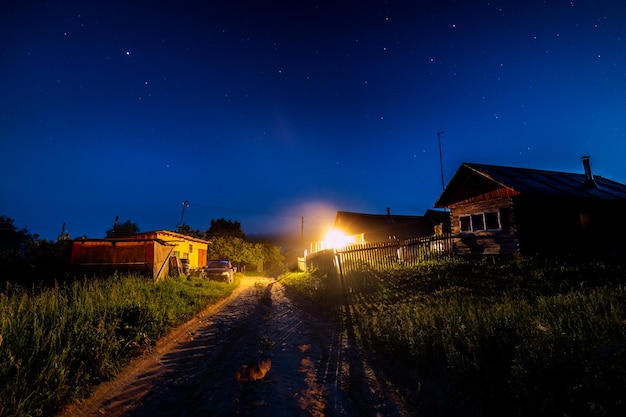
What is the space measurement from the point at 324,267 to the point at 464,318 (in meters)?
12.2

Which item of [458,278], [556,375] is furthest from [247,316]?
[556,375]

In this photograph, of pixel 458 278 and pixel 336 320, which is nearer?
pixel 336 320

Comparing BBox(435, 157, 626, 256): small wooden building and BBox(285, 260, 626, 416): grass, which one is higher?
BBox(435, 157, 626, 256): small wooden building

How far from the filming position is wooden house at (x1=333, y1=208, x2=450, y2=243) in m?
30.7

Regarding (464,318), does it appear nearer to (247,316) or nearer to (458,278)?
(458,278)

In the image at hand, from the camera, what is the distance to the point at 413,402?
3871 millimetres

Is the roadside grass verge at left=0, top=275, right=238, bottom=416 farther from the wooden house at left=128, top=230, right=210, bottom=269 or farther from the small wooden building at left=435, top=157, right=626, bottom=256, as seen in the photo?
the wooden house at left=128, top=230, right=210, bottom=269

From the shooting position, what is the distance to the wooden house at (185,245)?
2588 centimetres

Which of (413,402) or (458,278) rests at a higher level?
(458,278)

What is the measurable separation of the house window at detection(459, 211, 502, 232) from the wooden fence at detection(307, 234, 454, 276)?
306 cm

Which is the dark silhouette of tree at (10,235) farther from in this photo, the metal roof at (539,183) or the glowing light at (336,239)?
the metal roof at (539,183)

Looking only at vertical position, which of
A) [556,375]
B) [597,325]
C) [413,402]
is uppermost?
[597,325]

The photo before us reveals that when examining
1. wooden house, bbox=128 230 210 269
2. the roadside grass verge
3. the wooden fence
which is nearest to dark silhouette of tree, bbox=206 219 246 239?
wooden house, bbox=128 230 210 269

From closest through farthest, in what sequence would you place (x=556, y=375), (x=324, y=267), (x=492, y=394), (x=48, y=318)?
(x=556, y=375) < (x=492, y=394) < (x=48, y=318) < (x=324, y=267)
